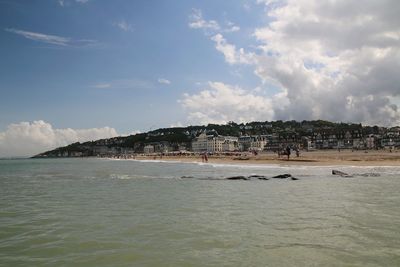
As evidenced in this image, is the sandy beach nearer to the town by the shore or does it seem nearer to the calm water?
the town by the shore

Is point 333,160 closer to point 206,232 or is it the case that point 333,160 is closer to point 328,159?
point 328,159

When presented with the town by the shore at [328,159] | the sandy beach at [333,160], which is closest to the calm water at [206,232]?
the sandy beach at [333,160]

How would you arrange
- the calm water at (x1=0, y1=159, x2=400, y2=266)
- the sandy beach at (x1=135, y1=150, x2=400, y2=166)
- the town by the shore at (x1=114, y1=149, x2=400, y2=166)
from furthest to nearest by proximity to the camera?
the town by the shore at (x1=114, y1=149, x2=400, y2=166), the sandy beach at (x1=135, y1=150, x2=400, y2=166), the calm water at (x1=0, y1=159, x2=400, y2=266)

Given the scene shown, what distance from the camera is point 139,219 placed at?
42.7 ft

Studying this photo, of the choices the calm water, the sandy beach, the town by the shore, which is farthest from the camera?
the town by the shore

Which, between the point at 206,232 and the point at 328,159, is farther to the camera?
the point at 328,159

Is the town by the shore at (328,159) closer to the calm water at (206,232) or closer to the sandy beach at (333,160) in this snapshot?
the sandy beach at (333,160)

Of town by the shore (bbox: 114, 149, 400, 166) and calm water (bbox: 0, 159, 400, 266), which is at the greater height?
town by the shore (bbox: 114, 149, 400, 166)

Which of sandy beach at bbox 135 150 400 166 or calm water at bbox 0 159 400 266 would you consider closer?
calm water at bbox 0 159 400 266

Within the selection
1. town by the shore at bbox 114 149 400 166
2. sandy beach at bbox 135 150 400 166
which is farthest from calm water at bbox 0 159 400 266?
town by the shore at bbox 114 149 400 166

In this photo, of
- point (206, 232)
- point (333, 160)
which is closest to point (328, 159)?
point (333, 160)

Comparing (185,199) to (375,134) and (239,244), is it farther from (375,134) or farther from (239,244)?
(375,134)

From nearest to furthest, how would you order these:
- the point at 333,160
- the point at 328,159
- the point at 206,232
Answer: the point at 206,232, the point at 333,160, the point at 328,159

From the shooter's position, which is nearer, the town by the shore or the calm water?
the calm water
